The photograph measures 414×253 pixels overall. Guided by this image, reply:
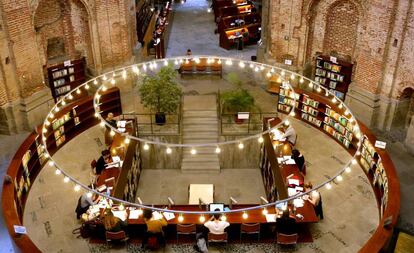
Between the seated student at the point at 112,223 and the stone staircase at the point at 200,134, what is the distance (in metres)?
5.17

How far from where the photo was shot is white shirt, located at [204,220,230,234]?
12.8 metres

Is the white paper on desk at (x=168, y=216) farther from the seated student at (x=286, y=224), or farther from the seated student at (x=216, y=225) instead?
the seated student at (x=286, y=224)

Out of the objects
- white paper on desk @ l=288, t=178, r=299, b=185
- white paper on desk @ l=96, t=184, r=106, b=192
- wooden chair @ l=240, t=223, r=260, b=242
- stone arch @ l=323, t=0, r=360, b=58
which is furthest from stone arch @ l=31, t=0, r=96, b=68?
wooden chair @ l=240, t=223, r=260, b=242

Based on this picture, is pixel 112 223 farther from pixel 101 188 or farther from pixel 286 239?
pixel 286 239

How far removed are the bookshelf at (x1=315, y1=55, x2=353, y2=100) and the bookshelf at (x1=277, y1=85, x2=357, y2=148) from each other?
1.45 m

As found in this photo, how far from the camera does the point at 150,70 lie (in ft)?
73.3

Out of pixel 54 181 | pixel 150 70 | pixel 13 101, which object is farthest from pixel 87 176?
pixel 150 70

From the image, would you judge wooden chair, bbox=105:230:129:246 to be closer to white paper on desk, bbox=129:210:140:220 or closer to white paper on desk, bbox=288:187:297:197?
white paper on desk, bbox=129:210:140:220

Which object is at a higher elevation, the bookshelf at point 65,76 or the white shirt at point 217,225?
the bookshelf at point 65,76

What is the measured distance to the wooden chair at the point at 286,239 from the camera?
12.8 meters

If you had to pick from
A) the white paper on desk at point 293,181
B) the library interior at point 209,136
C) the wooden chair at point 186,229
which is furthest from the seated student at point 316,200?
the wooden chair at point 186,229

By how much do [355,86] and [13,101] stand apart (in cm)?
1267

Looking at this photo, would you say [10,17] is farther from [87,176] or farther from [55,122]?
[87,176]

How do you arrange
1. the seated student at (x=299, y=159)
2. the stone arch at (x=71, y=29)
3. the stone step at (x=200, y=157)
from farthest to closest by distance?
the stone arch at (x=71, y=29), the stone step at (x=200, y=157), the seated student at (x=299, y=159)
